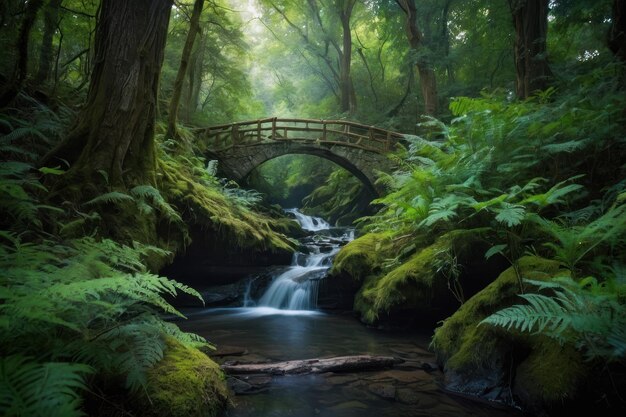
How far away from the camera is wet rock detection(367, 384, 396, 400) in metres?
3.54

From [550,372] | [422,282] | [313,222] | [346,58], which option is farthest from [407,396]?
[346,58]

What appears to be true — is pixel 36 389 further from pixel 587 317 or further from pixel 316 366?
pixel 316 366

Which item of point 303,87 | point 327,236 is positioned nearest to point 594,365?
point 327,236

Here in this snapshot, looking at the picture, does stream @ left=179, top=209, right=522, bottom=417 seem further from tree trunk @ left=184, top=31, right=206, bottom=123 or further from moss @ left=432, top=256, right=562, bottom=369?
tree trunk @ left=184, top=31, right=206, bottom=123

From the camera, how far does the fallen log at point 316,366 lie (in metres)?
4.01

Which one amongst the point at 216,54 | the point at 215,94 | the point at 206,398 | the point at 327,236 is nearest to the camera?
the point at 206,398

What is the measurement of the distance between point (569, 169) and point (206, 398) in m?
5.52

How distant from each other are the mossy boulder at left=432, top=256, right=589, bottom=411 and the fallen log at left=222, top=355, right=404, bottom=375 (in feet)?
2.62

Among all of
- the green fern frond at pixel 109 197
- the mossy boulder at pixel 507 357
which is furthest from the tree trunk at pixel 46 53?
the mossy boulder at pixel 507 357

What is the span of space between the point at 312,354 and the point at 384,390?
5.07 feet

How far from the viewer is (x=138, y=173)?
5.94 m

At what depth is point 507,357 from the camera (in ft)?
11.5

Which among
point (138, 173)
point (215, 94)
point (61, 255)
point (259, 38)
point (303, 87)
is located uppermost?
point (259, 38)

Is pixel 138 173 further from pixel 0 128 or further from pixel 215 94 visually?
pixel 215 94
